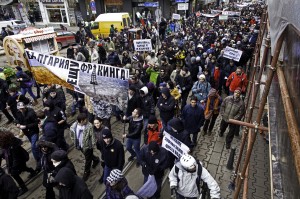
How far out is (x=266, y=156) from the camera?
632 cm

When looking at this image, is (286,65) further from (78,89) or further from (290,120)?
(78,89)

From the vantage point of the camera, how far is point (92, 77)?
5812mm

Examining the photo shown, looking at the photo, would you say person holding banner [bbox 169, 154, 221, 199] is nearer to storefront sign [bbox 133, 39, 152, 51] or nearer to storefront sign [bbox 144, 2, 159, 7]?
storefront sign [bbox 133, 39, 152, 51]

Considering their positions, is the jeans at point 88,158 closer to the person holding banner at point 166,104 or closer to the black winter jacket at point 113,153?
the black winter jacket at point 113,153

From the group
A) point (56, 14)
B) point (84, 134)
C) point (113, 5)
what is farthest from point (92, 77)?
point (56, 14)

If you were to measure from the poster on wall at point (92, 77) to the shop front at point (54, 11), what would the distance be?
2921 cm

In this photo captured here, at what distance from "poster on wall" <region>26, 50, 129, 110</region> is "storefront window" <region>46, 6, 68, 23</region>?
2969cm

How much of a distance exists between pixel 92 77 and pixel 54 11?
104 ft

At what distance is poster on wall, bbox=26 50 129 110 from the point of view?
5734 millimetres

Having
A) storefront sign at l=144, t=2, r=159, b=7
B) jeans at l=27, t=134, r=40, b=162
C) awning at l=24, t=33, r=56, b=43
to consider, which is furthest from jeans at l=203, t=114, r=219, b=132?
storefront sign at l=144, t=2, r=159, b=7

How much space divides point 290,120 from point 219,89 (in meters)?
8.00

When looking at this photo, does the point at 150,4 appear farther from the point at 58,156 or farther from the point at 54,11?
the point at 58,156

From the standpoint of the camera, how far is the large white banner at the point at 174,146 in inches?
173

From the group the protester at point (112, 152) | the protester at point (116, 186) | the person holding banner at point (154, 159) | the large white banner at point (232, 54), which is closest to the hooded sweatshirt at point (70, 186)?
the protester at point (116, 186)
